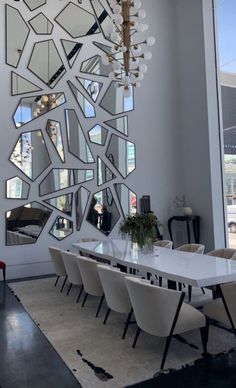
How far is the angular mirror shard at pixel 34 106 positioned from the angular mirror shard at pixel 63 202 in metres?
1.55

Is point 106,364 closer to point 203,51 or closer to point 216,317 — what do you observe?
point 216,317

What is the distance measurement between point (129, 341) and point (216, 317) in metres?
0.89

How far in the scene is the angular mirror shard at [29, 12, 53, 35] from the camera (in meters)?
6.60

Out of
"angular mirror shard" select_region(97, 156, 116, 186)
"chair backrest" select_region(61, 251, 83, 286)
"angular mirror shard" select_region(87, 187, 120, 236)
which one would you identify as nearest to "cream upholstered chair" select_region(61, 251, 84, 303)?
"chair backrest" select_region(61, 251, 83, 286)

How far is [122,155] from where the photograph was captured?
735 centimetres

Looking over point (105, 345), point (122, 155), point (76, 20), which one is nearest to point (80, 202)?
point (122, 155)

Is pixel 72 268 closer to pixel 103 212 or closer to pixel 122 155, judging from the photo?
pixel 103 212

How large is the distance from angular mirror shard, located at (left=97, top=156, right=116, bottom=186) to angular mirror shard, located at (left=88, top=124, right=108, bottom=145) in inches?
15.4

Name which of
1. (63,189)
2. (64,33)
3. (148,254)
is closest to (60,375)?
(148,254)

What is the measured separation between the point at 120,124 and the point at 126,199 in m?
1.64

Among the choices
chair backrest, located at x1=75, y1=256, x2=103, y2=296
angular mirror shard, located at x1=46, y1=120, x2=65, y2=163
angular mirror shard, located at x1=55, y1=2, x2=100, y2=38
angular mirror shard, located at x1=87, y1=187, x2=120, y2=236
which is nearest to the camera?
chair backrest, located at x1=75, y1=256, x2=103, y2=296

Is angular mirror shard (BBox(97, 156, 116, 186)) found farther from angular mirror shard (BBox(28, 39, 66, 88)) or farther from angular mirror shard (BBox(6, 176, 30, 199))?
angular mirror shard (BBox(28, 39, 66, 88))

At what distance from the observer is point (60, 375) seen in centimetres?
274

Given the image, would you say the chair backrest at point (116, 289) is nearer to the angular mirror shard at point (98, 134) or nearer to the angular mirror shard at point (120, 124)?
the angular mirror shard at point (98, 134)
